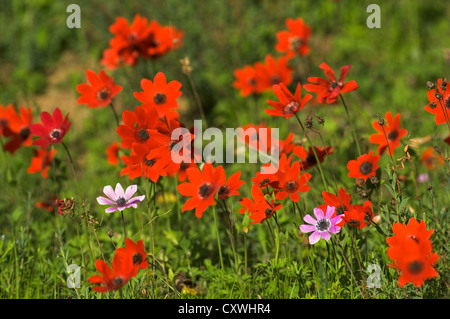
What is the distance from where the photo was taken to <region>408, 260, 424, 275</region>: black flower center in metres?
1.37

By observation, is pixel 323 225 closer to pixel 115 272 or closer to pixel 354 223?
pixel 354 223

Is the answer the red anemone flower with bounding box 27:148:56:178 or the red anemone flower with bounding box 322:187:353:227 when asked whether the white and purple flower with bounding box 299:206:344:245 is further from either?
the red anemone flower with bounding box 27:148:56:178

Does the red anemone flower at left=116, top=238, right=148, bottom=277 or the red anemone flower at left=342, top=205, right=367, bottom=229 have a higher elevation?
the red anemone flower at left=342, top=205, right=367, bottom=229

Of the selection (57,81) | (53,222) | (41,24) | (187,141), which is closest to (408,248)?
(187,141)

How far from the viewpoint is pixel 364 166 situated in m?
1.88

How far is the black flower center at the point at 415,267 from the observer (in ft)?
4.50

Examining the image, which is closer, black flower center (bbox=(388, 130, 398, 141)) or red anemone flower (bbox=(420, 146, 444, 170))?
black flower center (bbox=(388, 130, 398, 141))

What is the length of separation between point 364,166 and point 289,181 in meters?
0.29

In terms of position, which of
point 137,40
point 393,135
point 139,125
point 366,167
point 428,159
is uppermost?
point 137,40

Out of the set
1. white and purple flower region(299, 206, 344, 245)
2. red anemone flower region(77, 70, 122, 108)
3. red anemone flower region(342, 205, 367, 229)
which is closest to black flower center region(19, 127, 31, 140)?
red anemone flower region(77, 70, 122, 108)

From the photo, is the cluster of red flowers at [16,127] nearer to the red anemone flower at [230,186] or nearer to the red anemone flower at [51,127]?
the red anemone flower at [51,127]

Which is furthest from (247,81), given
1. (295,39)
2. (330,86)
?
(330,86)

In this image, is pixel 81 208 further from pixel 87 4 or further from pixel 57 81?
pixel 87 4

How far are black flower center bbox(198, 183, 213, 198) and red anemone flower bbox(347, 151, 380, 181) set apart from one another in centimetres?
50
